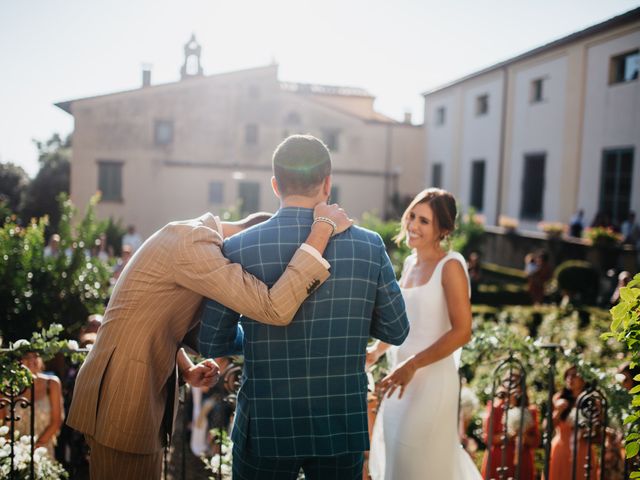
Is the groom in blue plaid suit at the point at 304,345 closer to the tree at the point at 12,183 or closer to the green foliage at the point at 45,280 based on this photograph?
the green foliage at the point at 45,280

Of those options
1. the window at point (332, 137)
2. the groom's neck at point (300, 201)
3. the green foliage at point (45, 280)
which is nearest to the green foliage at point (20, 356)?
the groom's neck at point (300, 201)

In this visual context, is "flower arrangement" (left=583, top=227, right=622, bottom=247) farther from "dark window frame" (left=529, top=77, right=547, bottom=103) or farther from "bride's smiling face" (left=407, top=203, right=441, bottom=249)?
"bride's smiling face" (left=407, top=203, right=441, bottom=249)

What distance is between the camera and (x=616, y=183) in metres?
20.1

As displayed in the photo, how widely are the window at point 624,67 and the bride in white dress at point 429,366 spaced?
19.0m

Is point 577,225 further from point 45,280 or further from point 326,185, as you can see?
point 326,185

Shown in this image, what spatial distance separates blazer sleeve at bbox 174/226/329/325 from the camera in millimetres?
2074

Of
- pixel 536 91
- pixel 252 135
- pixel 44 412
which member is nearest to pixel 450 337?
pixel 44 412

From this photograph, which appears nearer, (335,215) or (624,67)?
(335,215)

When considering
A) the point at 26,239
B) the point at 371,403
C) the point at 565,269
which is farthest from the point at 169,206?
the point at 371,403

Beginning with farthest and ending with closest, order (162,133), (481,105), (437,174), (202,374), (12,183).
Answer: (12,183) → (437,174) → (162,133) → (481,105) → (202,374)

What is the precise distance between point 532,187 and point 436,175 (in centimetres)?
865

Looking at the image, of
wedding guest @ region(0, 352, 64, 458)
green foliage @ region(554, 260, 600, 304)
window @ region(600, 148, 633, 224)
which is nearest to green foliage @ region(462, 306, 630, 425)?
green foliage @ region(554, 260, 600, 304)

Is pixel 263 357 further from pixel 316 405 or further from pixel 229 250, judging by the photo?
pixel 229 250

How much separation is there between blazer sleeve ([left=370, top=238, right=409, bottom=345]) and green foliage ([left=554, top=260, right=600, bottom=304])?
14336 millimetres
